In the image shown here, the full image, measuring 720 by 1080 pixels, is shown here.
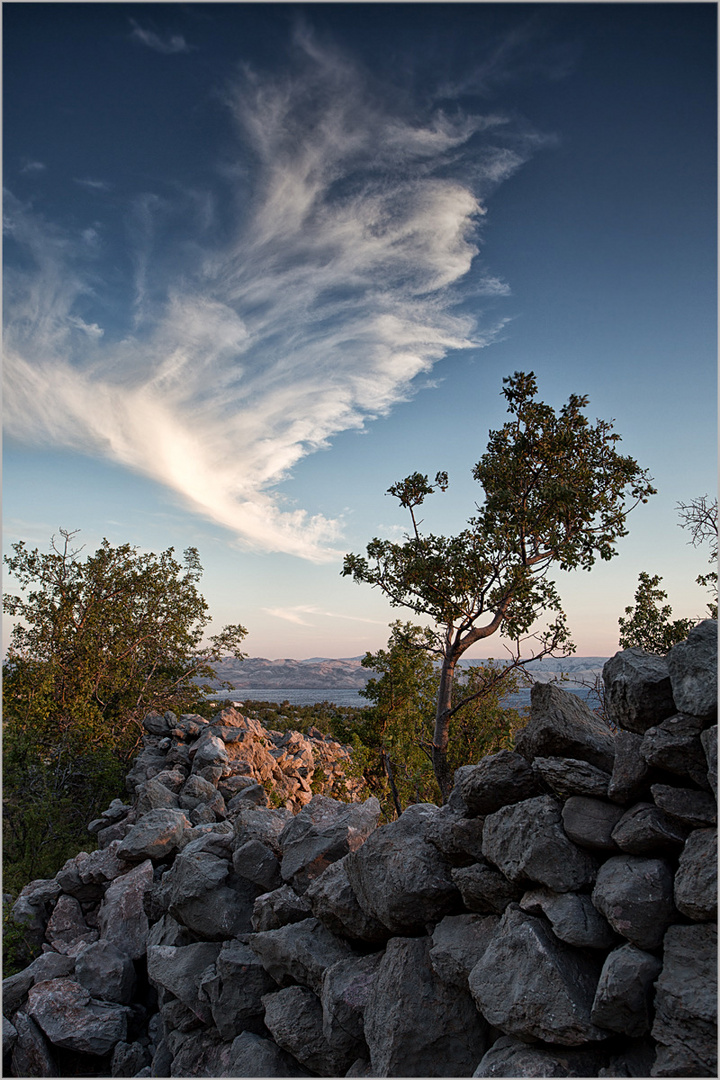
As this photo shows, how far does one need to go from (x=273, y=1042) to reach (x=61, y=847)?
12263 mm

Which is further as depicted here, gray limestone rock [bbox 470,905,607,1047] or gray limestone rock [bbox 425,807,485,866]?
gray limestone rock [bbox 425,807,485,866]

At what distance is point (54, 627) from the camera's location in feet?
66.6

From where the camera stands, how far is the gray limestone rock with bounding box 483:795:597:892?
15.0 feet

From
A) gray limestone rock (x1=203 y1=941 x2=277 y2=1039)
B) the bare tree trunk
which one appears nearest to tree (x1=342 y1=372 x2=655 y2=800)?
the bare tree trunk

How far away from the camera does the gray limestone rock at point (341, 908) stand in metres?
6.11

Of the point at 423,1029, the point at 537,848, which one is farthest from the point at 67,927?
the point at 537,848

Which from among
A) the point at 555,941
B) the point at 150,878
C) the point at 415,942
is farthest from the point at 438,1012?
the point at 150,878

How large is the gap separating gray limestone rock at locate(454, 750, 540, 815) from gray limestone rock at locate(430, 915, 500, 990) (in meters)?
0.91

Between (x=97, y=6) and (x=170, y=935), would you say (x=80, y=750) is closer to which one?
(x=170, y=935)

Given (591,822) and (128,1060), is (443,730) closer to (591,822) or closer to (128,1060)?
(128,1060)

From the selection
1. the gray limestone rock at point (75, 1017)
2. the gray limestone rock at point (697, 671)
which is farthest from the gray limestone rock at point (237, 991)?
the gray limestone rock at point (697, 671)

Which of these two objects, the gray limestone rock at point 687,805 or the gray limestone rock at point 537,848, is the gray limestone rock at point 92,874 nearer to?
the gray limestone rock at point 537,848

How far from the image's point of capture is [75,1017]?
7.68m

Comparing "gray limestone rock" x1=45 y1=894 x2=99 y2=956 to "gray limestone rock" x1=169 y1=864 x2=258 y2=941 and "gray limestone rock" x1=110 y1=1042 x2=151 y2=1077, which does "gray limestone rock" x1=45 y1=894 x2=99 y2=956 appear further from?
"gray limestone rock" x1=169 y1=864 x2=258 y2=941
